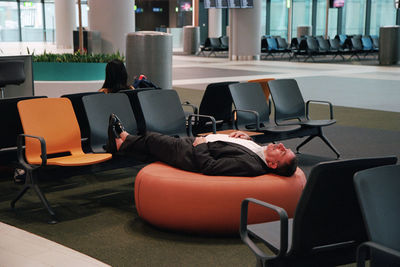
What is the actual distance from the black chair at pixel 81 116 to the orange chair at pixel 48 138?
0.37 meters

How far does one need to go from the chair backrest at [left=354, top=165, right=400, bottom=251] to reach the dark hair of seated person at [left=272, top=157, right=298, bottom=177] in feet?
5.52

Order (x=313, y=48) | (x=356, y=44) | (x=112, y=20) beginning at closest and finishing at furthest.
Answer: (x=112, y=20) → (x=313, y=48) → (x=356, y=44)

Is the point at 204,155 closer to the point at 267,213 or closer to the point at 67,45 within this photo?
the point at 267,213

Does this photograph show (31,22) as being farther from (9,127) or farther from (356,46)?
(9,127)

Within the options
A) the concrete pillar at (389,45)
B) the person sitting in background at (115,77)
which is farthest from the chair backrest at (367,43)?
the person sitting in background at (115,77)

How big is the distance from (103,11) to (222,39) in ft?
50.2

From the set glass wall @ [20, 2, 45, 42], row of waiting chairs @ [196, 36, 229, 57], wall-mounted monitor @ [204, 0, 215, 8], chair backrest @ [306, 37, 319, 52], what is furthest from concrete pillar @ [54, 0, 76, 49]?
chair backrest @ [306, 37, 319, 52]

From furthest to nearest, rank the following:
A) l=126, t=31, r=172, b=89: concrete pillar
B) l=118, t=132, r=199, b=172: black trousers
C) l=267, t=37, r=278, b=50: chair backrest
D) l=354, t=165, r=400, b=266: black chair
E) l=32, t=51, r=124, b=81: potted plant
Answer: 1. l=267, t=37, r=278, b=50: chair backrest
2. l=32, t=51, r=124, b=81: potted plant
3. l=126, t=31, r=172, b=89: concrete pillar
4. l=118, t=132, r=199, b=172: black trousers
5. l=354, t=165, r=400, b=266: black chair

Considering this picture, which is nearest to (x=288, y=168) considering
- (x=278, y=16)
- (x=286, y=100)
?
(x=286, y=100)

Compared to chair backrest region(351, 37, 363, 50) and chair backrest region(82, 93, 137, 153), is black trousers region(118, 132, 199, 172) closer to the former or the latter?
chair backrest region(82, 93, 137, 153)

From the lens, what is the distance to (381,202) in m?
2.55

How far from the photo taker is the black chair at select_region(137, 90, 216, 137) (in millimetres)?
5980

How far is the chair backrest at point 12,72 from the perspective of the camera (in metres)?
8.62

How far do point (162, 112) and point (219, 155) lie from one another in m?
1.76
